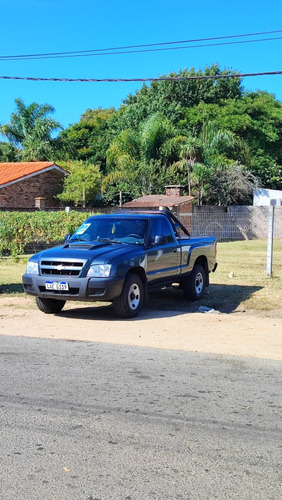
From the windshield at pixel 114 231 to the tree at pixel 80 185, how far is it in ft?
71.3

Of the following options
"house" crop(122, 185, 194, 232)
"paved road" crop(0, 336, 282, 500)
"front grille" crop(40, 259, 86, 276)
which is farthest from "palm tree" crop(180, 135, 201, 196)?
"paved road" crop(0, 336, 282, 500)

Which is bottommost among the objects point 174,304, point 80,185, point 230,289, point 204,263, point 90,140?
point 174,304

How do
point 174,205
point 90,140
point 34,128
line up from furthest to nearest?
point 90,140 < point 34,128 < point 174,205

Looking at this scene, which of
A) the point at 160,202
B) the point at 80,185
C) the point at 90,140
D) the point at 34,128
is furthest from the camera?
the point at 90,140

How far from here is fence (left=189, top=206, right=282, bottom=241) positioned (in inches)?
1276

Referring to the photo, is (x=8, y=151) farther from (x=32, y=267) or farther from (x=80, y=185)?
(x=32, y=267)

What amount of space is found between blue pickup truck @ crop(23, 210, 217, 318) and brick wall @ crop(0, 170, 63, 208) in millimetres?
19862

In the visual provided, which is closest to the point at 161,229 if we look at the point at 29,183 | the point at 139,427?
the point at 139,427

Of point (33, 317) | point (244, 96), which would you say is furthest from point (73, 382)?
point (244, 96)

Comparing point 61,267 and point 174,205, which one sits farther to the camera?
point 174,205

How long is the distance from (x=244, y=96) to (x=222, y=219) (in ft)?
77.4

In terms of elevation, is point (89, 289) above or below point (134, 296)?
above

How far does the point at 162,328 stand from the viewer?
909cm

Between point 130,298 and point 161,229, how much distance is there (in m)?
1.91
